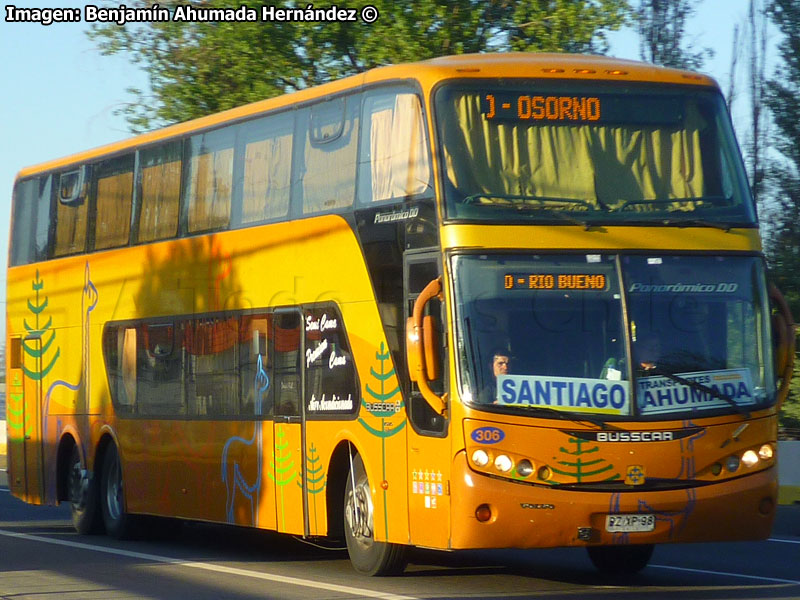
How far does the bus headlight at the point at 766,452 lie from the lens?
436 inches

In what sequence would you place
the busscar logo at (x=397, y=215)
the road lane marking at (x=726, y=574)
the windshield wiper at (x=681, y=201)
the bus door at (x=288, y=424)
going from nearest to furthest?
1. the windshield wiper at (x=681, y=201)
2. the busscar logo at (x=397, y=215)
3. the road lane marking at (x=726, y=574)
4. the bus door at (x=288, y=424)

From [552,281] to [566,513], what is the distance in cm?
163

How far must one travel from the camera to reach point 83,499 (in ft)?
59.6

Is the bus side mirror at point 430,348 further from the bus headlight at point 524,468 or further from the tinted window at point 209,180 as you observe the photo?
the tinted window at point 209,180

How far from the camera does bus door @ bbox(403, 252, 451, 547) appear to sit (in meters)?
10.9

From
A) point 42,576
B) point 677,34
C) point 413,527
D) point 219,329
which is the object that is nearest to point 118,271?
point 219,329

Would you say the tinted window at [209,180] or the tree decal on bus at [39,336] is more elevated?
the tinted window at [209,180]

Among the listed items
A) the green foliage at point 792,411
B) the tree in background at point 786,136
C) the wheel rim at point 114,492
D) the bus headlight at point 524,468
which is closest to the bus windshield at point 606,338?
the bus headlight at point 524,468

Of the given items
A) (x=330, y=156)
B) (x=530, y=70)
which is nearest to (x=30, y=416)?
(x=330, y=156)

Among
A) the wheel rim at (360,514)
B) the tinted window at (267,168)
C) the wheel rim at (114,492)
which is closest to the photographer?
the wheel rim at (360,514)

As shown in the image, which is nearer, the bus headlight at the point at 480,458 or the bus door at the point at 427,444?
the bus headlight at the point at 480,458

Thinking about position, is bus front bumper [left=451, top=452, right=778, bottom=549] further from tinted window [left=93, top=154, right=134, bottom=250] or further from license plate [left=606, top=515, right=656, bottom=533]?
tinted window [left=93, top=154, right=134, bottom=250]

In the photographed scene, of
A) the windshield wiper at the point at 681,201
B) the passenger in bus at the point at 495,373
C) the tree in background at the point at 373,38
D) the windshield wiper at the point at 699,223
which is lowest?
the passenger in bus at the point at 495,373

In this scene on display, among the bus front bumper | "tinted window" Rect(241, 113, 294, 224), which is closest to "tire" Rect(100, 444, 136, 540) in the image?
"tinted window" Rect(241, 113, 294, 224)
